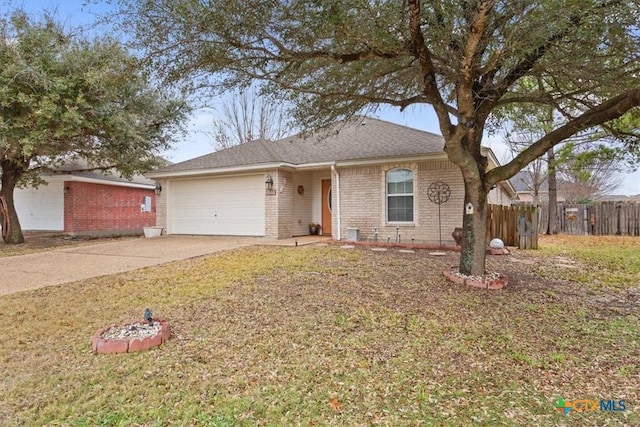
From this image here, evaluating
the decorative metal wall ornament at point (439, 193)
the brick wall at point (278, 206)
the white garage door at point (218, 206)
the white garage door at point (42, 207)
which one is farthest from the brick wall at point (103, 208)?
the decorative metal wall ornament at point (439, 193)

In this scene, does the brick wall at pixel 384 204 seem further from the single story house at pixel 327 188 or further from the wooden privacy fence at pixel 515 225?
the wooden privacy fence at pixel 515 225

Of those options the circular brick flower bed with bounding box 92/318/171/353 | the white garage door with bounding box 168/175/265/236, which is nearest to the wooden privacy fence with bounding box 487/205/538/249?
the white garage door with bounding box 168/175/265/236

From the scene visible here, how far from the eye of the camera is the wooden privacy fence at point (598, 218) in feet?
51.9

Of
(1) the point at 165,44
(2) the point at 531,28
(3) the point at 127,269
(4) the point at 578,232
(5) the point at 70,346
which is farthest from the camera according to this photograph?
(4) the point at 578,232

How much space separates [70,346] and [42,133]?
892cm

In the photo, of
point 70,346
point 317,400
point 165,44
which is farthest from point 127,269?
point 317,400

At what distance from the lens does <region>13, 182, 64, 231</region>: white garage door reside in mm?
17872

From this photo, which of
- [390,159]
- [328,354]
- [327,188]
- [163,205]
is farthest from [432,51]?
[163,205]

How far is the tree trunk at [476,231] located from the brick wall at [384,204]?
447 centimetres

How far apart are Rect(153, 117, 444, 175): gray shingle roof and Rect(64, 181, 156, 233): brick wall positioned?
5.84m

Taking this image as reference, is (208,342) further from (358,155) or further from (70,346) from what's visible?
(358,155)

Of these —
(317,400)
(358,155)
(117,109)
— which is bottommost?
(317,400)

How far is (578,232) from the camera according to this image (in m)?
17.3

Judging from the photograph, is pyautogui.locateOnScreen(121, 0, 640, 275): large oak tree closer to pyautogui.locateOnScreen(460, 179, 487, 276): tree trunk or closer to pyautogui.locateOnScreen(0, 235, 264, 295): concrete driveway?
pyautogui.locateOnScreen(460, 179, 487, 276): tree trunk
